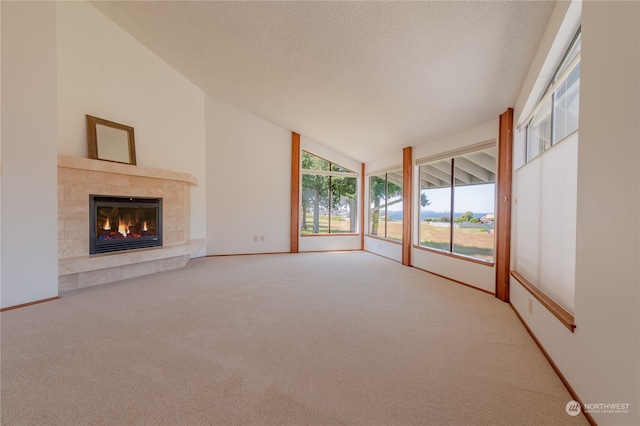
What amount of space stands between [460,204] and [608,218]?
10.5 ft

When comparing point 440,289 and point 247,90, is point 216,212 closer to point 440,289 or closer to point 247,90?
point 247,90

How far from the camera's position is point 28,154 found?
295cm

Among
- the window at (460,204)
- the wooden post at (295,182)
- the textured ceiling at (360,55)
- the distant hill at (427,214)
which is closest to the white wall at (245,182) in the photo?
the wooden post at (295,182)

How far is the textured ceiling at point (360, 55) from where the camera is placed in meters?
2.31

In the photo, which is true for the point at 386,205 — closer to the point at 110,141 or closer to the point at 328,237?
the point at 328,237

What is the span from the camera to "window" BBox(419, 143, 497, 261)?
3885 mm

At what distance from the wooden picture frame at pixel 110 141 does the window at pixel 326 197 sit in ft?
12.3

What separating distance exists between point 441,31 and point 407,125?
2072 mm

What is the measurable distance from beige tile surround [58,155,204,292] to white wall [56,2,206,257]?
0.37m

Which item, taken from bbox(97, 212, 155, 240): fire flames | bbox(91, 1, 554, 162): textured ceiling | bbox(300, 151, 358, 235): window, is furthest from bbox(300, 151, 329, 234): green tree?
bbox(97, 212, 155, 240): fire flames

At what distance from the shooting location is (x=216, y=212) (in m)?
6.14

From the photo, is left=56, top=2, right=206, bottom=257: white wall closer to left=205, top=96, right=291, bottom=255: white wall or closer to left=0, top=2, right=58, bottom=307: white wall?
left=205, top=96, right=291, bottom=255: white wall
